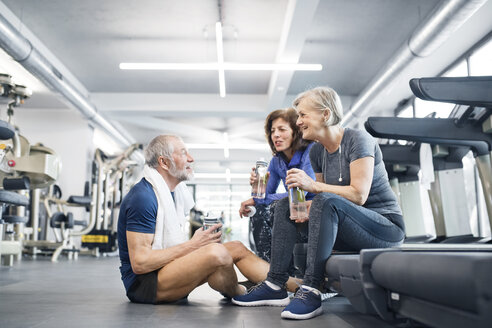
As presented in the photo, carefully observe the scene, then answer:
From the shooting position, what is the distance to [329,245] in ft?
5.67

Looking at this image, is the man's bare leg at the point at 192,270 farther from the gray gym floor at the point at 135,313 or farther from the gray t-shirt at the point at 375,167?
the gray t-shirt at the point at 375,167

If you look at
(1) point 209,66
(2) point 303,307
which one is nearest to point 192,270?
(2) point 303,307

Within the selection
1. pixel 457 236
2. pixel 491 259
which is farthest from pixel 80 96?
pixel 491 259

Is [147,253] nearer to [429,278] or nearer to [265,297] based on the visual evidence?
[265,297]

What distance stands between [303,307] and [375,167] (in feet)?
2.24

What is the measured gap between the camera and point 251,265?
2.37 meters

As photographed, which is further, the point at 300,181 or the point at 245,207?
the point at 245,207

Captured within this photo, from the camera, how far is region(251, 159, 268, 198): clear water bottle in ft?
7.61

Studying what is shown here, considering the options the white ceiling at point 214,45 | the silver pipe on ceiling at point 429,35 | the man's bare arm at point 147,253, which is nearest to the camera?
the man's bare arm at point 147,253

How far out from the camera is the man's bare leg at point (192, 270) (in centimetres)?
202

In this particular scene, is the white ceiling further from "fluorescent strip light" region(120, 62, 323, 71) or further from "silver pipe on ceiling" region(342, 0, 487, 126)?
"silver pipe on ceiling" region(342, 0, 487, 126)

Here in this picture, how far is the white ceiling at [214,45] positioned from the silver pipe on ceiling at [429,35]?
0.40 m

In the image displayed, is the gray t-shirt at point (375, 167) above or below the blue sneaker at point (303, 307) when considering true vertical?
above

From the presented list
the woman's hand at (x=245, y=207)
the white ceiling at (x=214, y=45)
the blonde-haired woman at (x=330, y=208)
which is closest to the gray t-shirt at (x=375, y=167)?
the blonde-haired woman at (x=330, y=208)
